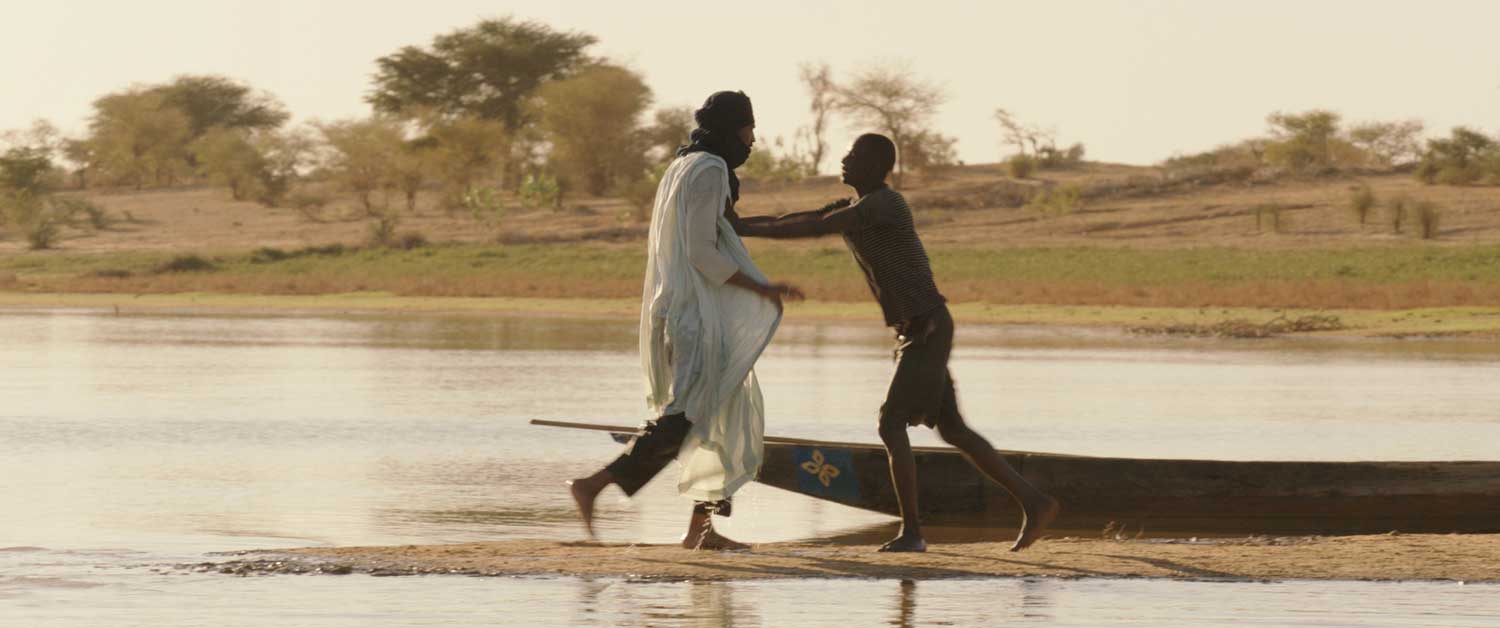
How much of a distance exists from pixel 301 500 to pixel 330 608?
3750 mm

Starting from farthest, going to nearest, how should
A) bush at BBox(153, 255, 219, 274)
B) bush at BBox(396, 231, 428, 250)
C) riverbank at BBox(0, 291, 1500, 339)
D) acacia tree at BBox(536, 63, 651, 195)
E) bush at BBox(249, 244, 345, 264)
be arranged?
acacia tree at BBox(536, 63, 651, 195), bush at BBox(396, 231, 428, 250), bush at BBox(249, 244, 345, 264), bush at BBox(153, 255, 219, 274), riverbank at BBox(0, 291, 1500, 339)

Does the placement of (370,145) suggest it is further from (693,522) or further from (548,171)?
(693,522)

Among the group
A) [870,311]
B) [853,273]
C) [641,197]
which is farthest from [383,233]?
[870,311]

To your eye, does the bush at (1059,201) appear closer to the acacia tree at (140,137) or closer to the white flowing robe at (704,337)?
the acacia tree at (140,137)

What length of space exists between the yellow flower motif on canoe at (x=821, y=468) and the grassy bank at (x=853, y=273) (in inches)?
830

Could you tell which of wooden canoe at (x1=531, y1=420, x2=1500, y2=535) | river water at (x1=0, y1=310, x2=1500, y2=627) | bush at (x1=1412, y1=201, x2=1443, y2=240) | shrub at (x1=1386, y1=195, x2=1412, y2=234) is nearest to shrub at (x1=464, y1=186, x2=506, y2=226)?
shrub at (x1=1386, y1=195, x2=1412, y2=234)

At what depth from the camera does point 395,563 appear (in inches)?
265

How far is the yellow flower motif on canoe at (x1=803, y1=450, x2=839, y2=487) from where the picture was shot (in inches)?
324

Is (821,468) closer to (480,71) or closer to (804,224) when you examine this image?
(804,224)

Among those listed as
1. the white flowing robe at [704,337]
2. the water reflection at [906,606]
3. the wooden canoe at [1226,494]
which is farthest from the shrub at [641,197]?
the water reflection at [906,606]

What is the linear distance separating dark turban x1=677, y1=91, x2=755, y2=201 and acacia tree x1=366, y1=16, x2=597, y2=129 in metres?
56.9

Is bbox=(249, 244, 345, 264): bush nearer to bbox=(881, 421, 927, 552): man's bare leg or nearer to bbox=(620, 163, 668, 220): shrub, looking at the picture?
bbox=(620, 163, 668, 220): shrub

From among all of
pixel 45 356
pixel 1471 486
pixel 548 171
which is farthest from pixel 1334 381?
pixel 548 171

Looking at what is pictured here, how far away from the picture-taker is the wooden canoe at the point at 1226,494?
853 cm
